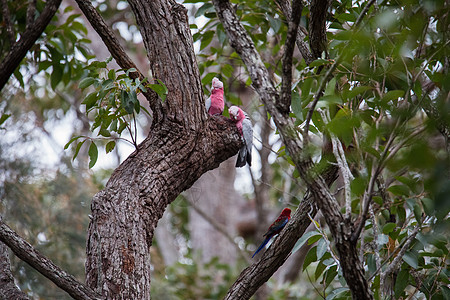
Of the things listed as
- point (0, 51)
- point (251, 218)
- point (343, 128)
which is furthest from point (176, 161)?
point (251, 218)

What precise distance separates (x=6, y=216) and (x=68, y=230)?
0.78 meters

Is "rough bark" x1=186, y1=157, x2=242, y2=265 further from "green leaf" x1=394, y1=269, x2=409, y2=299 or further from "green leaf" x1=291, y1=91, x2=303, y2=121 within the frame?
"green leaf" x1=291, y1=91, x2=303, y2=121

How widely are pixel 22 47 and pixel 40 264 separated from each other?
42.8 inches

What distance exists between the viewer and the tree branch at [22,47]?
222 centimetres

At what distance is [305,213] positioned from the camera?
7.38 feet

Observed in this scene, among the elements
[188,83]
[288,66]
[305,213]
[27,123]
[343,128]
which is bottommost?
[343,128]

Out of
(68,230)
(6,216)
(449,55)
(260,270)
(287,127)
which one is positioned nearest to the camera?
(287,127)

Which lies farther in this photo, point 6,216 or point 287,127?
point 6,216

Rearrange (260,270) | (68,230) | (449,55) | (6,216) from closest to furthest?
1. (449,55)
2. (260,270)
3. (6,216)
4. (68,230)

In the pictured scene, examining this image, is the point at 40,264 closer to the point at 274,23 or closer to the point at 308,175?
the point at 308,175

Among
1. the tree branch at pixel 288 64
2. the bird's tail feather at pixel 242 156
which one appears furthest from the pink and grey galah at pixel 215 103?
the tree branch at pixel 288 64

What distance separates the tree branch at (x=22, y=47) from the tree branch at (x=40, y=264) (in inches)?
32.5

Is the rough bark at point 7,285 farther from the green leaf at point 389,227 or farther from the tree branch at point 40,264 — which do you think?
the green leaf at point 389,227

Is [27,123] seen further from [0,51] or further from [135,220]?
[135,220]
